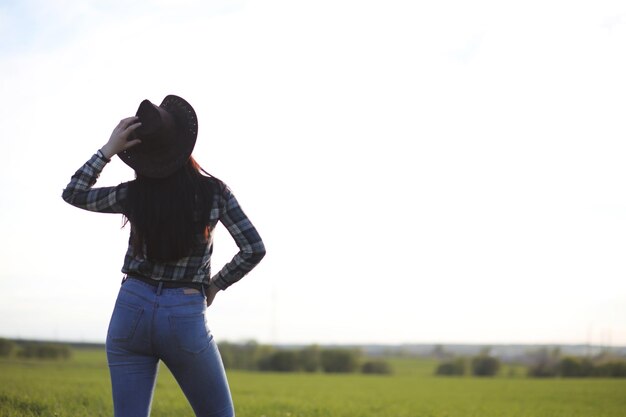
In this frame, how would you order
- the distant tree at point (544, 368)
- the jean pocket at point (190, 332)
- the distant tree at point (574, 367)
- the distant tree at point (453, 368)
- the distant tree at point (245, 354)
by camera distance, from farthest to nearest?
the distant tree at point (453, 368) < the distant tree at point (245, 354) < the distant tree at point (574, 367) < the distant tree at point (544, 368) < the jean pocket at point (190, 332)

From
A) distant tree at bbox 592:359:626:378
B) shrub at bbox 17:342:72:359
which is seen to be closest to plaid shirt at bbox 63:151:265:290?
shrub at bbox 17:342:72:359

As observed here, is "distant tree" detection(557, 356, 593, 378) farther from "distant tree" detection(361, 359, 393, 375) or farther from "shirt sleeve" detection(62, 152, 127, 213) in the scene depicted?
"shirt sleeve" detection(62, 152, 127, 213)

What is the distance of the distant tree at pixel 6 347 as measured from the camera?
168ft

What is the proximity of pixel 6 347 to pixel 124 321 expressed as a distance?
54.3 m

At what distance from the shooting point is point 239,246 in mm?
3621

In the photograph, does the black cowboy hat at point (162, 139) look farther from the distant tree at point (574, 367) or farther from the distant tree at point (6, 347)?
the distant tree at point (574, 367)

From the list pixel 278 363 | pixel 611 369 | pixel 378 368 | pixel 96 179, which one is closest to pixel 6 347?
pixel 278 363

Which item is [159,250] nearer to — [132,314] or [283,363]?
[132,314]

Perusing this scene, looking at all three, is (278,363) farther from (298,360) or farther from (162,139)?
(162,139)

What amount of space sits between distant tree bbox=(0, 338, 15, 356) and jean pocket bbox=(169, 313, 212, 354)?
5275 centimetres


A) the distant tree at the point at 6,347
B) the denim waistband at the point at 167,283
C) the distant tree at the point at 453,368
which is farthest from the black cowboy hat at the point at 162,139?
the distant tree at the point at 453,368

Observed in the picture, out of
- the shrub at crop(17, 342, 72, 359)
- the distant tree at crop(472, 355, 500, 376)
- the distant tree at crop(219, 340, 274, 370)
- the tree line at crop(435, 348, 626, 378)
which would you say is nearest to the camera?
the shrub at crop(17, 342, 72, 359)

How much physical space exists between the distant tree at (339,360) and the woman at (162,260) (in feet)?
224

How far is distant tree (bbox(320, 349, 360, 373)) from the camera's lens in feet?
231
